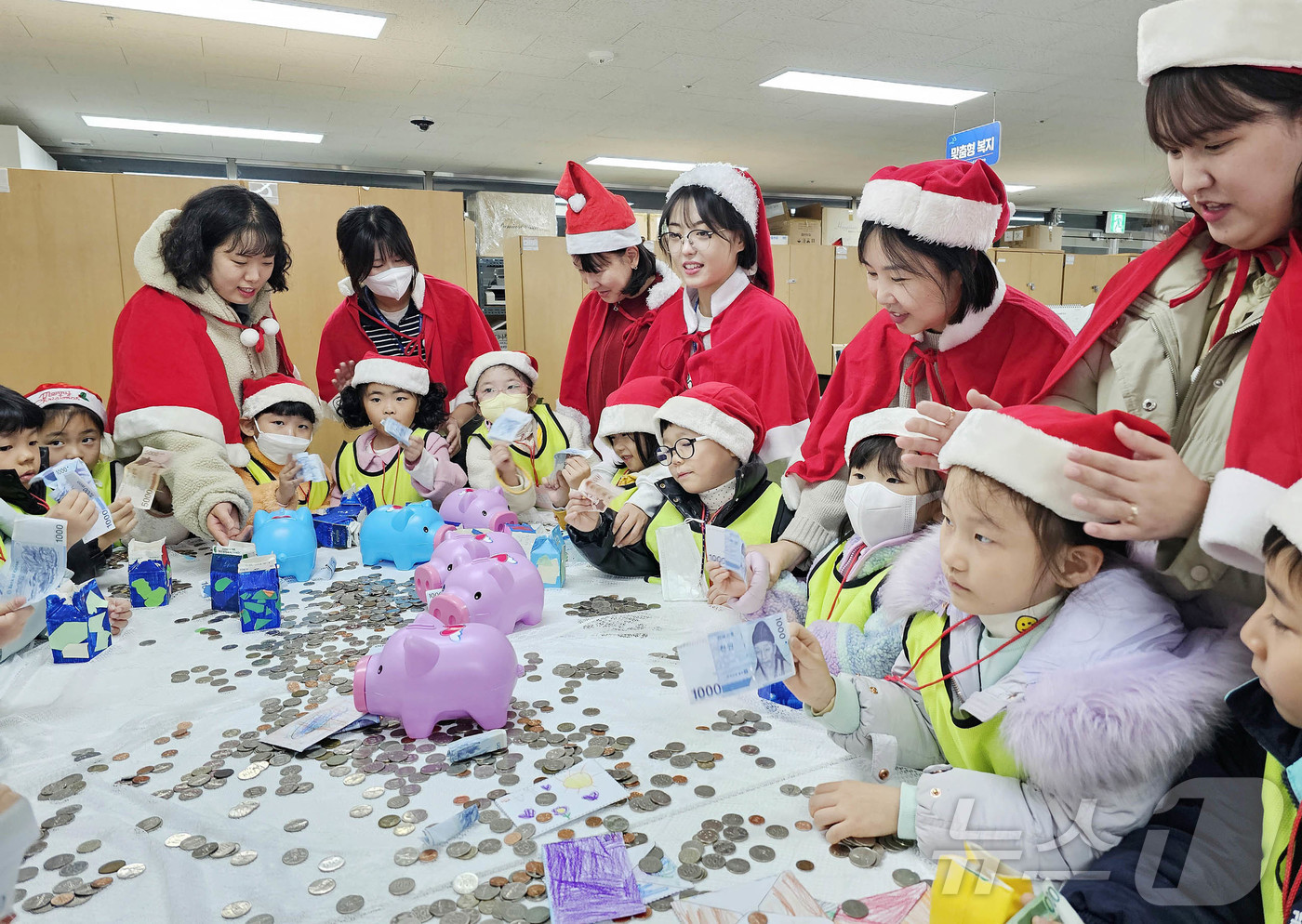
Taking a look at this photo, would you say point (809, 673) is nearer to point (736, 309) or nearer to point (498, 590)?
point (498, 590)

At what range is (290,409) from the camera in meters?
3.01

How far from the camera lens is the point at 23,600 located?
173 centimetres

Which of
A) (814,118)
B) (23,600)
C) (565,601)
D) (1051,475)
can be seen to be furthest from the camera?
(814,118)

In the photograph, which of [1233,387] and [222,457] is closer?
[1233,387]

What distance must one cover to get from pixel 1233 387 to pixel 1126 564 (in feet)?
0.97

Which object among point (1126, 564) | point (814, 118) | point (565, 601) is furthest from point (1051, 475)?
point (814, 118)

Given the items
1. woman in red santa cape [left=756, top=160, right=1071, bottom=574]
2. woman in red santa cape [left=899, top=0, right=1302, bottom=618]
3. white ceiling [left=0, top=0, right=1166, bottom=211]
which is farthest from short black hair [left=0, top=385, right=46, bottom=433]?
white ceiling [left=0, top=0, right=1166, bottom=211]

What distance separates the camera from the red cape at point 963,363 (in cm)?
180

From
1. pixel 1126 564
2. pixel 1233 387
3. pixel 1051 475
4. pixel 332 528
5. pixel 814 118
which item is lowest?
pixel 332 528

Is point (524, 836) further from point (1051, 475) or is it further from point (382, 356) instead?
point (382, 356)

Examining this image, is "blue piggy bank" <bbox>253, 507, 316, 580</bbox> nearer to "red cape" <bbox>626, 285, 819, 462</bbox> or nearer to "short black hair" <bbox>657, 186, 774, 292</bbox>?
"red cape" <bbox>626, 285, 819, 462</bbox>

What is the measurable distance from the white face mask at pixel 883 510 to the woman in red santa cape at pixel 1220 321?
519 mm

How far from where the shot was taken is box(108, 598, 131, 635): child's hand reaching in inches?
82.3

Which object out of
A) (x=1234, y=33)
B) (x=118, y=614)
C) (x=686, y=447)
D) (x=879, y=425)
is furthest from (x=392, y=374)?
(x=1234, y=33)
